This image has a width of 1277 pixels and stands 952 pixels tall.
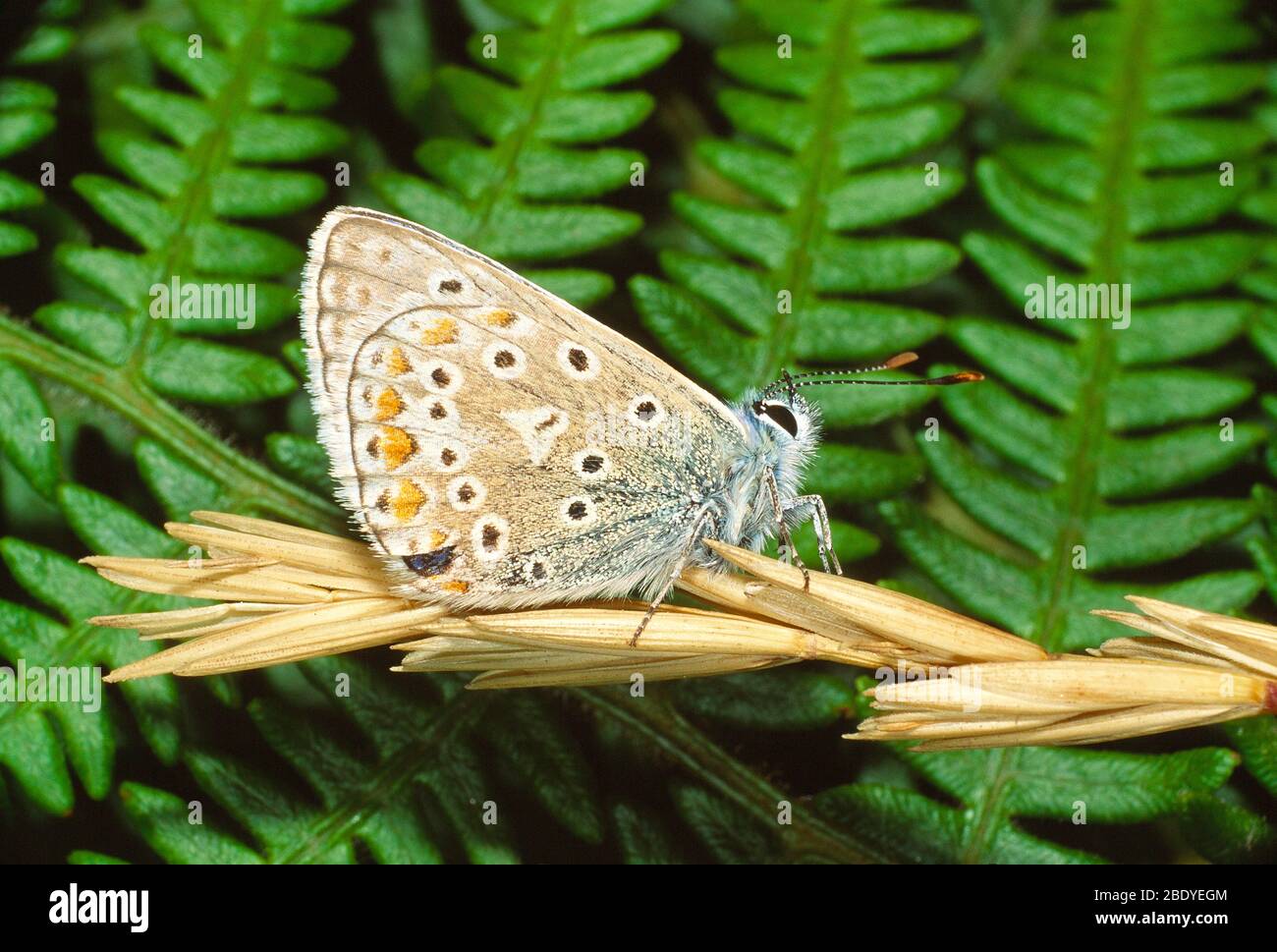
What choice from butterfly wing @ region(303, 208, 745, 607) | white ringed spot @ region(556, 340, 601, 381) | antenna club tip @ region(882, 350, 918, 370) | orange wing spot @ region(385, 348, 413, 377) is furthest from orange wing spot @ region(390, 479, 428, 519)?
antenna club tip @ region(882, 350, 918, 370)

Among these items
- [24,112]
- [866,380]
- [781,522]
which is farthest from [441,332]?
[24,112]

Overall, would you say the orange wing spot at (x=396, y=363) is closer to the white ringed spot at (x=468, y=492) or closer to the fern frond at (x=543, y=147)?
the white ringed spot at (x=468, y=492)

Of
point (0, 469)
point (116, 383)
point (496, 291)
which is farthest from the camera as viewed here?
point (0, 469)

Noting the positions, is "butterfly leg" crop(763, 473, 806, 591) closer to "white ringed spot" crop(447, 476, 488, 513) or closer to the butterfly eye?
the butterfly eye
